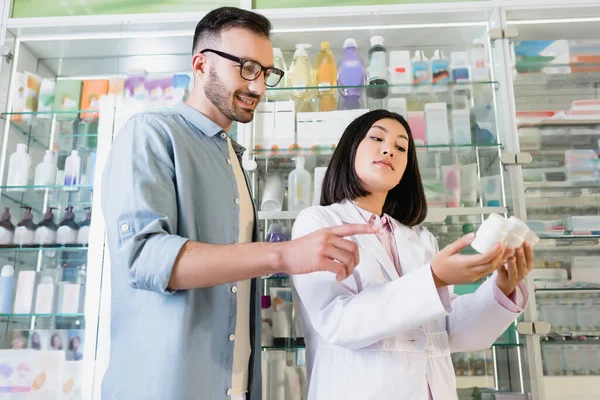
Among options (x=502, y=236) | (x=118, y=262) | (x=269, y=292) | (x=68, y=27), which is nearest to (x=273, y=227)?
(x=269, y=292)

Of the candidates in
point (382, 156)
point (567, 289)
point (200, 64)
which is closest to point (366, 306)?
point (382, 156)

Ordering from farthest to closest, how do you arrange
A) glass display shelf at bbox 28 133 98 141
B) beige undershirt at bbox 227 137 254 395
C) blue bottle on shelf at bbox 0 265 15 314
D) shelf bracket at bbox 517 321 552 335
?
glass display shelf at bbox 28 133 98 141, blue bottle on shelf at bbox 0 265 15 314, shelf bracket at bbox 517 321 552 335, beige undershirt at bbox 227 137 254 395

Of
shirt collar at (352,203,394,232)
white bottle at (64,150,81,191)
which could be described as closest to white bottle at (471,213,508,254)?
shirt collar at (352,203,394,232)

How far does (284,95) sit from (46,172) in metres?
1.15

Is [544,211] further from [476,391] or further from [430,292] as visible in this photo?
[430,292]

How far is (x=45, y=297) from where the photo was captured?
2256 mm

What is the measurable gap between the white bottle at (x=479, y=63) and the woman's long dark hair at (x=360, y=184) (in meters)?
0.93

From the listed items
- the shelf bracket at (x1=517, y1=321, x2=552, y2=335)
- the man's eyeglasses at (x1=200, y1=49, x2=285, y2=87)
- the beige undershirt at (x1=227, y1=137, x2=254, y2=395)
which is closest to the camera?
the beige undershirt at (x1=227, y1=137, x2=254, y2=395)

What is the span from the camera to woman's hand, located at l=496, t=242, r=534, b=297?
47.4 inches

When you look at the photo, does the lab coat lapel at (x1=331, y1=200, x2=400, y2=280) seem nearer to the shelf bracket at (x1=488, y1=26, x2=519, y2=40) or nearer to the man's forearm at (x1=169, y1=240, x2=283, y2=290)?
the man's forearm at (x1=169, y1=240, x2=283, y2=290)

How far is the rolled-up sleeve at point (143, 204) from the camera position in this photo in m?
0.97

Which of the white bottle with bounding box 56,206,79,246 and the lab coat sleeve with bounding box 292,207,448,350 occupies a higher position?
the white bottle with bounding box 56,206,79,246

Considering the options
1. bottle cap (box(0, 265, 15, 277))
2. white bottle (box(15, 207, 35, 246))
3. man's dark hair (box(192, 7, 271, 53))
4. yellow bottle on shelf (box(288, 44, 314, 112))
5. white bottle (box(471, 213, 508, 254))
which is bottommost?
white bottle (box(471, 213, 508, 254))

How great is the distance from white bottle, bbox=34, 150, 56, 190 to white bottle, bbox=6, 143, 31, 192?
47 mm
